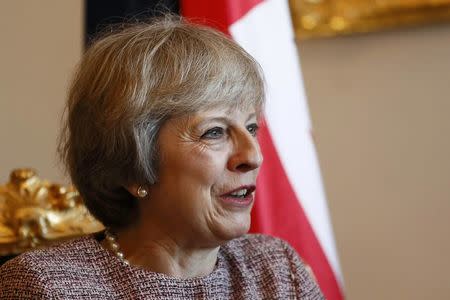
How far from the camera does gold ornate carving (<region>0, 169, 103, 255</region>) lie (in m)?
1.85

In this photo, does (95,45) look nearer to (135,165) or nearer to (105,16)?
(135,165)

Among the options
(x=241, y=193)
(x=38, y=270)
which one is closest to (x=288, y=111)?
(x=241, y=193)

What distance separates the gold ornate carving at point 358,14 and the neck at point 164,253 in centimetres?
120

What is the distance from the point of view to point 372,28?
2.52 meters

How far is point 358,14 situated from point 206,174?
4.14 feet

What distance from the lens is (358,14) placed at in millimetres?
2537

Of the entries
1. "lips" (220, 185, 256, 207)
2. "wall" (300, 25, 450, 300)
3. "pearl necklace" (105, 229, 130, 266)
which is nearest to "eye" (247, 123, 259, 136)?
"lips" (220, 185, 256, 207)

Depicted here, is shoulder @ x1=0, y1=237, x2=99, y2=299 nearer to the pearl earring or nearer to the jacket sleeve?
the jacket sleeve

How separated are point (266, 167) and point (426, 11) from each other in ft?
2.56

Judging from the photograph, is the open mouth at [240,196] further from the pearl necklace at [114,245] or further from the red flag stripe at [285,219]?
the red flag stripe at [285,219]

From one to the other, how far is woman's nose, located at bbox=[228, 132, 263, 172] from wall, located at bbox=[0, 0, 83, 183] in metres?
1.21

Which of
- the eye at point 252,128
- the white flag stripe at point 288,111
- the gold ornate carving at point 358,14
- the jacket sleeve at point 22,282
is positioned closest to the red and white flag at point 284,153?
the white flag stripe at point 288,111

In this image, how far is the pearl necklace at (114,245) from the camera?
5.11 feet

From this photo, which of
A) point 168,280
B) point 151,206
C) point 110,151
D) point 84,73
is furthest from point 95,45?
point 168,280
